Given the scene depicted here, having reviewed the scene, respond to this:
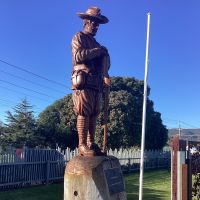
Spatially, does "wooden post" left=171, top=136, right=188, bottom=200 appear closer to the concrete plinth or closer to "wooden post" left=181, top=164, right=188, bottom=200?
"wooden post" left=181, top=164, right=188, bottom=200

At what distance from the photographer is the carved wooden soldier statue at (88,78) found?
592 centimetres

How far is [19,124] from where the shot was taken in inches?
1005

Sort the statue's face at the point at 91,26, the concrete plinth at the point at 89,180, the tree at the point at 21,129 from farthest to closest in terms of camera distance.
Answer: the tree at the point at 21,129 < the statue's face at the point at 91,26 < the concrete plinth at the point at 89,180

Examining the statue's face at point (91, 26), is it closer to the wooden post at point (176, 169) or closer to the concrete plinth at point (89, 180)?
the concrete plinth at point (89, 180)

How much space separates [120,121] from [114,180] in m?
21.0

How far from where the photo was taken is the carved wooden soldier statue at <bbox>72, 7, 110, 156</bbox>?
19.4 feet

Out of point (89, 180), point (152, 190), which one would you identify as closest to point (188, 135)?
point (152, 190)

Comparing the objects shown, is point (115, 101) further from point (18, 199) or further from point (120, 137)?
point (18, 199)

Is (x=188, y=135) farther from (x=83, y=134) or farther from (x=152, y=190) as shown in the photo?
(x=83, y=134)

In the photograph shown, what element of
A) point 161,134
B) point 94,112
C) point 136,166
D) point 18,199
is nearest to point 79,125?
point 94,112

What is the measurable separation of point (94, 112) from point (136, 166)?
18.4 m

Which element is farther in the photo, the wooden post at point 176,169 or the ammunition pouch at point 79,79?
the wooden post at point 176,169

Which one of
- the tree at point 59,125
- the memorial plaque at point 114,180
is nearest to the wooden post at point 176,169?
the memorial plaque at point 114,180

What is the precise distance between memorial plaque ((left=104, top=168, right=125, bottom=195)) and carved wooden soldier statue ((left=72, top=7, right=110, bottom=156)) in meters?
0.33
